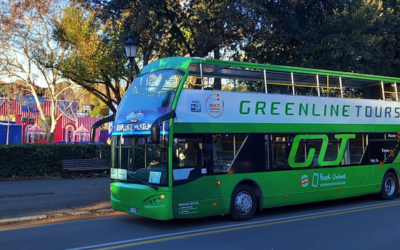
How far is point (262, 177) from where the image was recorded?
10320 millimetres

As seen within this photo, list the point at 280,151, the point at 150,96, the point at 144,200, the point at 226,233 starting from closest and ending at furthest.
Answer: the point at 226,233 → the point at 144,200 → the point at 150,96 → the point at 280,151

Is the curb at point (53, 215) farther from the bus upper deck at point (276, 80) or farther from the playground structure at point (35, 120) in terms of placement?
the playground structure at point (35, 120)

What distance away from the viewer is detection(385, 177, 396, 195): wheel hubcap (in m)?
13.7

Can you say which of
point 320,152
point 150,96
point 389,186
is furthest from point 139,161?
point 389,186

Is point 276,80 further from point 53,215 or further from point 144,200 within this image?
point 53,215

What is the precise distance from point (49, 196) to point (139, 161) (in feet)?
17.5

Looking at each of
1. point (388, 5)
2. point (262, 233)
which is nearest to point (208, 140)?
point (262, 233)

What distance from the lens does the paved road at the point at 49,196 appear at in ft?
35.9

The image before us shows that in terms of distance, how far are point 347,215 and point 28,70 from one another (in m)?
21.4

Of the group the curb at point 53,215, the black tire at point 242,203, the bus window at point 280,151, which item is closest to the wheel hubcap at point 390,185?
the bus window at point 280,151

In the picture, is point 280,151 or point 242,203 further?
point 280,151

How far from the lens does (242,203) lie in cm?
991

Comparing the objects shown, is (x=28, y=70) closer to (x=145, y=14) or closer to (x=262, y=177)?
(x=145, y=14)

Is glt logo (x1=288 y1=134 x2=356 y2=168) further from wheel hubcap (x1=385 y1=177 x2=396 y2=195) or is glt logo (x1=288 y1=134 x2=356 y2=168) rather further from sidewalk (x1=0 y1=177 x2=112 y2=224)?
sidewalk (x1=0 y1=177 x2=112 y2=224)
